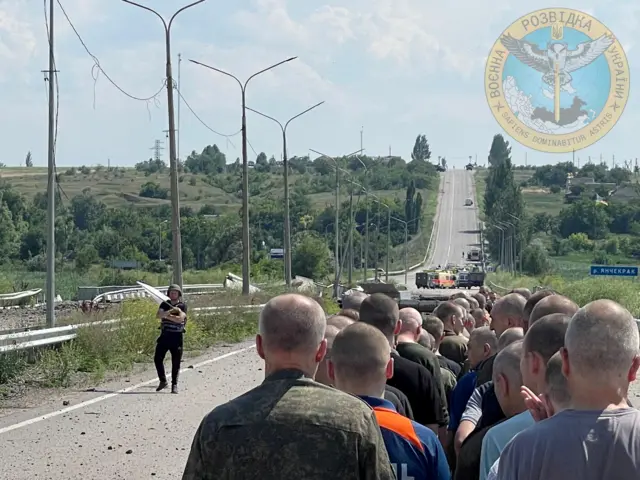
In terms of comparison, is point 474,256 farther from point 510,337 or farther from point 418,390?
point 510,337

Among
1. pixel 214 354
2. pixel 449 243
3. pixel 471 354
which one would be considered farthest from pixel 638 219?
pixel 471 354

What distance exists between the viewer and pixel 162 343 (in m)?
18.5

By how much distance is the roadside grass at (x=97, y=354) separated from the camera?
18.7 meters

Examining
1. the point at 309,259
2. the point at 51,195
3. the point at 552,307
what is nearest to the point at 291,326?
the point at 552,307

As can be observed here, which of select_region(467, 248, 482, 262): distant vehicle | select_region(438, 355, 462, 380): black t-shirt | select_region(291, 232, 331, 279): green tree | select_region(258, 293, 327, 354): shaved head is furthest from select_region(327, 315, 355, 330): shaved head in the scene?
select_region(467, 248, 482, 262): distant vehicle

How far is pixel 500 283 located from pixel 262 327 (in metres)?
88.7

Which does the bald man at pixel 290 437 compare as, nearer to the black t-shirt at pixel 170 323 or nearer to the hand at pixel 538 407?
the hand at pixel 538 407

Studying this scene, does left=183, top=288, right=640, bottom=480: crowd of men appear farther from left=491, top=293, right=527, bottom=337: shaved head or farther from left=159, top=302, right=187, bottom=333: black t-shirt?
left=159, top=302, right=187, bottom=333: black t-shirt

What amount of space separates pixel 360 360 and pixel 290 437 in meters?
1.02

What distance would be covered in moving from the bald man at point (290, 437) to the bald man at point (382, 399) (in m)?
0.72

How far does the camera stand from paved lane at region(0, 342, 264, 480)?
11.4 meters

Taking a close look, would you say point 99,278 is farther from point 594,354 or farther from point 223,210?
point 223,210

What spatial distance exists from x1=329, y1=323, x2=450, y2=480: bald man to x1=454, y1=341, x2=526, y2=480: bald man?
1.38ft

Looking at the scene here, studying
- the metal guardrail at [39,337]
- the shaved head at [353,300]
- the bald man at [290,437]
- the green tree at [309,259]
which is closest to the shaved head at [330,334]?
the bald man at [290,437]
